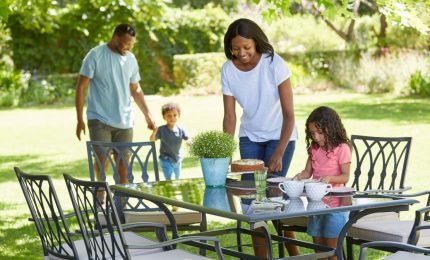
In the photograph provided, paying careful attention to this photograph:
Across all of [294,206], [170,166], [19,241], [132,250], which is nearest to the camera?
[294,206]

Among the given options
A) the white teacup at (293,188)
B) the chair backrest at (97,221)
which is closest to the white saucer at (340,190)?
the white teacup at (293,188)

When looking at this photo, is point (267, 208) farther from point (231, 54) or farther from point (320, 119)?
point (231, 54)

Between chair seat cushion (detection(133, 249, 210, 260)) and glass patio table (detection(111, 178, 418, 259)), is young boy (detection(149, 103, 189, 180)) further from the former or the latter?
chair seat cushion (detection(133, 249, 210, 260))

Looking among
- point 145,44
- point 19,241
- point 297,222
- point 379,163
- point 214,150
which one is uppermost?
point 145,44

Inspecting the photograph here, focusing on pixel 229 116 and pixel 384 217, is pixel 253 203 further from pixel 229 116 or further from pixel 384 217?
pixel 229 116

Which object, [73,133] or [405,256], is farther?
[73,133]

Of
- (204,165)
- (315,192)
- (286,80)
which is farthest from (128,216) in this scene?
(315,192)

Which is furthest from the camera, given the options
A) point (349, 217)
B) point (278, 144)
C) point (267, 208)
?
point (278, 144)

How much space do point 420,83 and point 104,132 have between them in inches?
568

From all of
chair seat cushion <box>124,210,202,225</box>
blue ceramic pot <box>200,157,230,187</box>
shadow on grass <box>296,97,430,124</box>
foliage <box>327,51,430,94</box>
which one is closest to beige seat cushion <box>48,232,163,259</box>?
blue ceramic pot <box>200,157,230,187</box>

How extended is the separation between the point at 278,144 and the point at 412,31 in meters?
17.8

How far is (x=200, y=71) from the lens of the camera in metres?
24.7

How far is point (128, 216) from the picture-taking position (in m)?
6.24

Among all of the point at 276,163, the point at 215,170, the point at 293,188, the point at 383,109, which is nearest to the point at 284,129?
the point at 276,163
